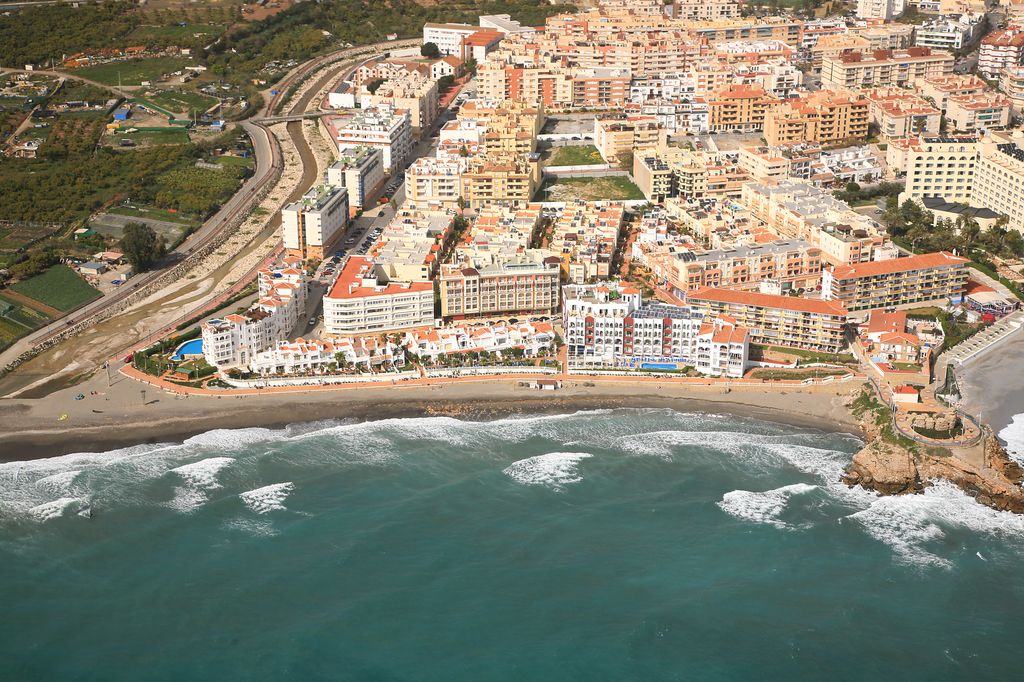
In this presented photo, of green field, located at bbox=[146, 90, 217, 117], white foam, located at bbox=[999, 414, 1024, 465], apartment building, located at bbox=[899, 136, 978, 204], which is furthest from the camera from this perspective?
green field, located at bbox=[146, 90, 217, 117]

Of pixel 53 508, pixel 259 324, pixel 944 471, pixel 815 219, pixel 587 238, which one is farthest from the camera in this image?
pixel 815 219

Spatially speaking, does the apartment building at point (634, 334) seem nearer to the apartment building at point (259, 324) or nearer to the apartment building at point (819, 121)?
the apartment building at point (259, 324)

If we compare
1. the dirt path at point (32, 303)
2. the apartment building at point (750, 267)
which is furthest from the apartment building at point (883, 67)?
the dirt path at point (32, 303)

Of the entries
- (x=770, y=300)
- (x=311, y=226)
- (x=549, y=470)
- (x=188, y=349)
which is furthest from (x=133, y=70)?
(x=549, y=470)

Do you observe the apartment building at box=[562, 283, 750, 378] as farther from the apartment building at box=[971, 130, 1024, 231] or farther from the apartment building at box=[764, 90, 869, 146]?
the apartment building at box=[764, 90, 869, 146]

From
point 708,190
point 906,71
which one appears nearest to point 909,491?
point 708,190

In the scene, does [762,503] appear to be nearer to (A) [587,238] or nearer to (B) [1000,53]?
(A) [587,238]

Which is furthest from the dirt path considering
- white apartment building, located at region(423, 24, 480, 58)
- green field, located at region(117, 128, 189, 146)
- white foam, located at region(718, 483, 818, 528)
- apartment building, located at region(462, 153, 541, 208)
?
white apartment building, located at region(423, 24, 480, 58)
